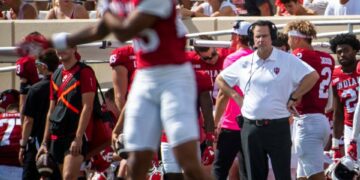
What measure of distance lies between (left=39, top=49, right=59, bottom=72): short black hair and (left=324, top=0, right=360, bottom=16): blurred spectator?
4195 mm

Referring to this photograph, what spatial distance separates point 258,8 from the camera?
16.8m

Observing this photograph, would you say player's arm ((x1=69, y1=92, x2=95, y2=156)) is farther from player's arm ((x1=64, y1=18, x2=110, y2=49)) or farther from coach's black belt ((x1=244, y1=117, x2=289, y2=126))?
player's arm ((x1=64, y1=18, x2=110, y2=49))

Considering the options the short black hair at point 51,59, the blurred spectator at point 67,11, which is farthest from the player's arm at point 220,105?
the blurred spectator at point 67,11

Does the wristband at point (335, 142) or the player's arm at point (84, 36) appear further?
the wristband at point (335, 142)

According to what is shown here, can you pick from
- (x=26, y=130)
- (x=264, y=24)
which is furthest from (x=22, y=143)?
(x=264, y=24)

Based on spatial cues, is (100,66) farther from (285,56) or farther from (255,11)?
(285,56)

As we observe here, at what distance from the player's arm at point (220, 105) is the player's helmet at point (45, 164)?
1630mm

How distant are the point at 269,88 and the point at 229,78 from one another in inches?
19.6

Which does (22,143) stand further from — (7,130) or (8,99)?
(8,99)

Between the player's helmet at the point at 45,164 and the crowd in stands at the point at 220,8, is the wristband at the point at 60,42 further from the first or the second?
Result: the crowd in stands at the point at 220,8

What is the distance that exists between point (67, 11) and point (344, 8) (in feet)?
12.2

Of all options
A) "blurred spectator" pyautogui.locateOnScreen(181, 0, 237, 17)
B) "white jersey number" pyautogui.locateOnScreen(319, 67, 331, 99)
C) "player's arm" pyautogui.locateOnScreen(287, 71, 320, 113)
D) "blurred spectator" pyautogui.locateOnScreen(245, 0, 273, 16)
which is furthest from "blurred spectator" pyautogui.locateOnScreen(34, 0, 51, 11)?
"player's arm" pyautogui.locateOnScreen(287, 71, 320, 113)

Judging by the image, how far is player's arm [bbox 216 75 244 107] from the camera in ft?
38.4

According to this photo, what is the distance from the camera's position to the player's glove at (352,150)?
12.8 m
